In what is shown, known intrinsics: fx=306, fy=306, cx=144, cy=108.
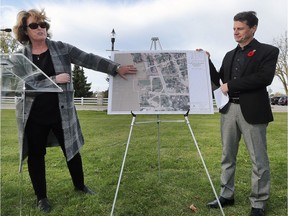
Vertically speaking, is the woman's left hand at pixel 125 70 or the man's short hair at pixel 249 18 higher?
the man's short hair at pixel 249 18

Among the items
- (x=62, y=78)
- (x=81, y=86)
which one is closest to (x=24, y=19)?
(x=62, y=78)

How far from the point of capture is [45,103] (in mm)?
2928

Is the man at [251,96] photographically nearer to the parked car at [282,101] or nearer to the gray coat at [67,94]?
the gray coat at [67,94]

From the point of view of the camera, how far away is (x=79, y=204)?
320cm

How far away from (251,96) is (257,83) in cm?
16

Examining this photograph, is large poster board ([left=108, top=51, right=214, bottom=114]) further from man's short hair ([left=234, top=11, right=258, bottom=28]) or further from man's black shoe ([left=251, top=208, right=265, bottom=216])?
man's black shoe ([left=251, top=208, right=265, bottom=216])

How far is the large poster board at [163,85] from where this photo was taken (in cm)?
300

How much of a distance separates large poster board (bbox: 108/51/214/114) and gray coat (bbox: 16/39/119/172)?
0.68 feet

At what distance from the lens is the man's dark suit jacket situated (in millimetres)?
2678

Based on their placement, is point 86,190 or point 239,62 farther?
point 86,190

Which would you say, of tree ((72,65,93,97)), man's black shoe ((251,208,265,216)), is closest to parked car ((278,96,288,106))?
tree ((72,65,93,97))

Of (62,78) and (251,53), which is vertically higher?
(251,53)

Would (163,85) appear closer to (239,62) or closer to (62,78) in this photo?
(239,62)

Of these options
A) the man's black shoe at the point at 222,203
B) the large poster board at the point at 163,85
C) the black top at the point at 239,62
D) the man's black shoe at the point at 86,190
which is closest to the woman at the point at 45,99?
the large poster board at the point at 163,85
